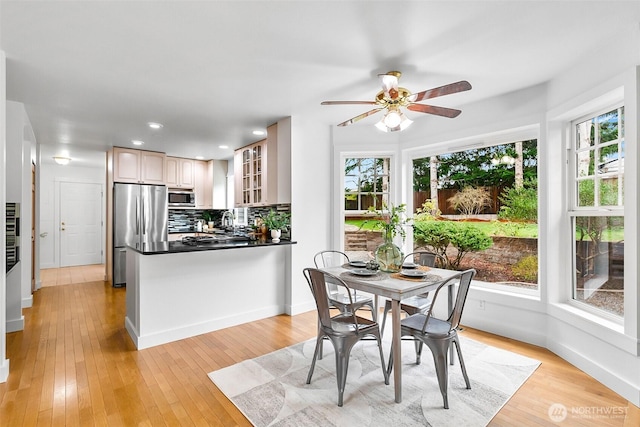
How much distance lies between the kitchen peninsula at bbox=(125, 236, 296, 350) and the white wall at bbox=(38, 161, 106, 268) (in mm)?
5610

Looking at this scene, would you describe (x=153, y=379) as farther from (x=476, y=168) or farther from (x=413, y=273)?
(x=476, y=168)

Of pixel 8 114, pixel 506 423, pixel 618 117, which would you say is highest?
pixel 8 114

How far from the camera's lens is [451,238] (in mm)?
3969

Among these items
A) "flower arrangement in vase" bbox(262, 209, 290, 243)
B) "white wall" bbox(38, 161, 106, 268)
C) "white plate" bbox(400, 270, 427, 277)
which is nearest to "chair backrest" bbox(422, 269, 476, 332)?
"white plate" bbox(400, 270, 427, 277)

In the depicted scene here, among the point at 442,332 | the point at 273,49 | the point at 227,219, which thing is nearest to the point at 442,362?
the point at 442,332

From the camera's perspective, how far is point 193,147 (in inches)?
220

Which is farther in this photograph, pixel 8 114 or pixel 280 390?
pixel 8 114

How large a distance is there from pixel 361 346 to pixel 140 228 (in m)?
4.56

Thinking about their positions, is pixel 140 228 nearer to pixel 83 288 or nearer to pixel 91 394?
pixel 83 288

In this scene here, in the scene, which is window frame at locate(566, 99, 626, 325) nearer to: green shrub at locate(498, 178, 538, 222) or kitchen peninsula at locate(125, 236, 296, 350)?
green shrub at locate(498, 178, 538, 222)

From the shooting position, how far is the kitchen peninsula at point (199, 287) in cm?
311

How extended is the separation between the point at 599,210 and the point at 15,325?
585 cm

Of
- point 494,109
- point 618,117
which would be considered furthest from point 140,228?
point 618,117

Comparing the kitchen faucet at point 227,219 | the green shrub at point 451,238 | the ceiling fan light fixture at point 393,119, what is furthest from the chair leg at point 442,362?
the kitchen faucet at point 227,219
